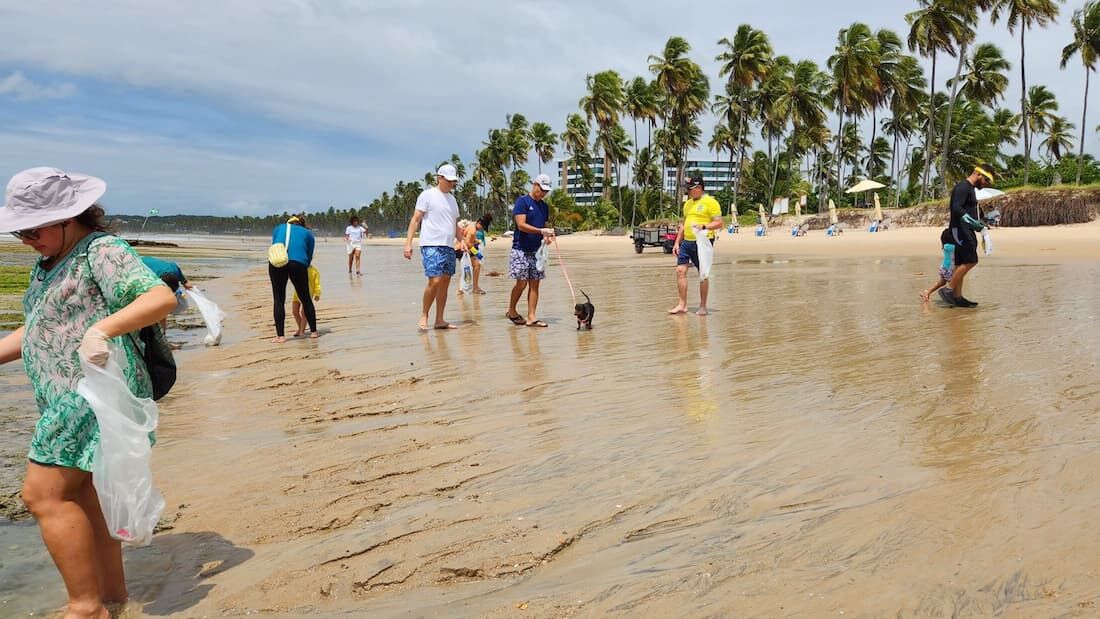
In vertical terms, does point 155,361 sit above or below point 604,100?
below

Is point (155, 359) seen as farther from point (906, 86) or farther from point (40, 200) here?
point (906, 86)

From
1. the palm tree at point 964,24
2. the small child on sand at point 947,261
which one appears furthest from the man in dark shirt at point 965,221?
the palm tree at point 964,24

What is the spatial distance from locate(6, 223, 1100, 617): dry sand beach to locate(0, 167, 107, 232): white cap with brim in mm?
1361

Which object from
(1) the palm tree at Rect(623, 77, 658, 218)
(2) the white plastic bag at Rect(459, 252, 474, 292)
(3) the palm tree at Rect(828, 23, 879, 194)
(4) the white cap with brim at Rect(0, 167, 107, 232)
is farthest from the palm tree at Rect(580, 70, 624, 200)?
(4) the white cap with brim at Rect(0, 167, 107, 232)

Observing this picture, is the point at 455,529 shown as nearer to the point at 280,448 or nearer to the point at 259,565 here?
the point at 259,565

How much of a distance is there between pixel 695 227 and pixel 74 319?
777cm

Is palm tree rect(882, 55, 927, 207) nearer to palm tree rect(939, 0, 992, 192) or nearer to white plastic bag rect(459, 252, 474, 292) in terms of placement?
palm tree rect(939, 0, 992, 192)

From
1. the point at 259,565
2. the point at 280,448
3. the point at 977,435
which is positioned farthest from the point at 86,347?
the point at 977,435

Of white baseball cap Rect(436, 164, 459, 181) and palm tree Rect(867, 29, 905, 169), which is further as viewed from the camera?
palm tree Rect(867, 29, 905, 169)

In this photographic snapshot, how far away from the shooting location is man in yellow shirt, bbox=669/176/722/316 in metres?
9.27

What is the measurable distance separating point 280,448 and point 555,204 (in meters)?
71.7

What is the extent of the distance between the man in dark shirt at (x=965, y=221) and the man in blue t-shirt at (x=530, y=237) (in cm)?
467

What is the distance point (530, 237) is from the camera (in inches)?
340

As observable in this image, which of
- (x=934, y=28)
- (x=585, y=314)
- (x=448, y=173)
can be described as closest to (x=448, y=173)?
(x=448, y=173)
